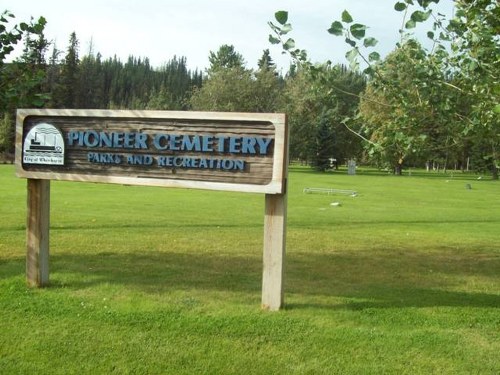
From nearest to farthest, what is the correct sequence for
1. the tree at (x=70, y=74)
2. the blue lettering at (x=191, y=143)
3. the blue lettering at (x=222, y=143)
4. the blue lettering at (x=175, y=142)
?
the blue lettering at (x=222, y=143), the blue lettering at (x=191, y=143), the blue lettering at (x=175, y=142), the tree at (x=70, y=74)

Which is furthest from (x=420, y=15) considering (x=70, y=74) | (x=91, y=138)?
(x=70, y=74)

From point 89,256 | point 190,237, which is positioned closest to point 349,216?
point 190,237

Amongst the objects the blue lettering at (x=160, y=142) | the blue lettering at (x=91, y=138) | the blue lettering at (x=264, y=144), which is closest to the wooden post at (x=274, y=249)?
the blue lettering at (x=264, y=144)

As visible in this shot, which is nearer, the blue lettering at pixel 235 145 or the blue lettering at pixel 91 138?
the blue lettering at pixel 235 145

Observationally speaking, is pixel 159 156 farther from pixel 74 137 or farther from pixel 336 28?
pixel 336 28

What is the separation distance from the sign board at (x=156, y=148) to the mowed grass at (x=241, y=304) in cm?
139

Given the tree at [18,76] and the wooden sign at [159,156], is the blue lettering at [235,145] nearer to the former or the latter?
the wooden sign at [159,156]

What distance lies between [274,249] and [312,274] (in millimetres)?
2402

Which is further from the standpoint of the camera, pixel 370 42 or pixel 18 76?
pixel 18 76

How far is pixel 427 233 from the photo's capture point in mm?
13664

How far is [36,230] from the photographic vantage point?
22.3 feet

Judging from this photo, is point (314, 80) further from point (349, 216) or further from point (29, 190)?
point (349, 216)

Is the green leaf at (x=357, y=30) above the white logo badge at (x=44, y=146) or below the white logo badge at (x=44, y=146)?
above

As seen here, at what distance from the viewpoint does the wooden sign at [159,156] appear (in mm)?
5785
